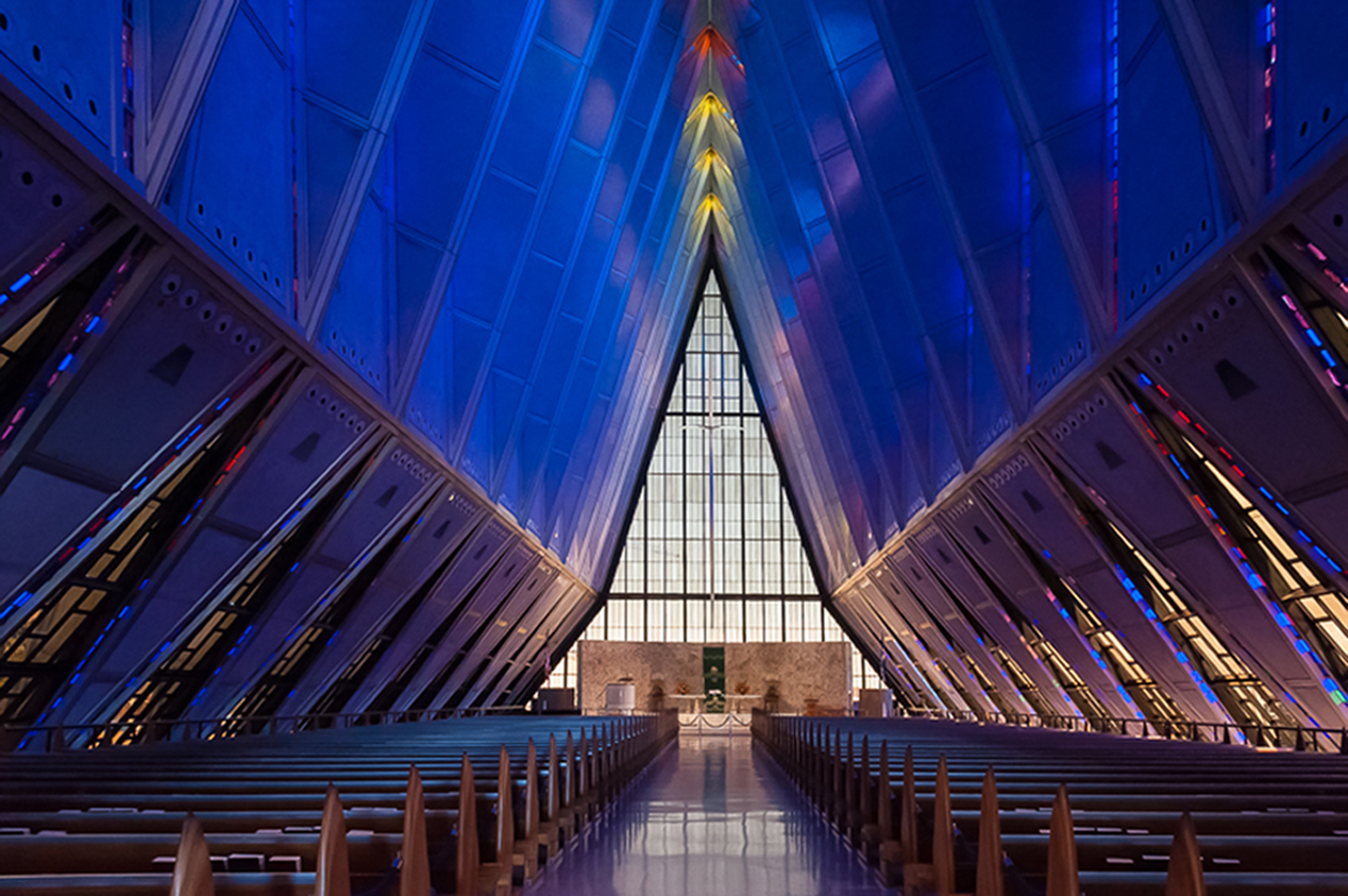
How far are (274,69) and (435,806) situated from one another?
702 centimetres

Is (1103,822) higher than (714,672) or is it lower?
lower

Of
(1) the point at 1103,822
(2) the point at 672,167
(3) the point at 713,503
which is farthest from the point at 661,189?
(3) the point at 713,503

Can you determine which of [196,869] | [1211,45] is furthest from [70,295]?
[1211,45]

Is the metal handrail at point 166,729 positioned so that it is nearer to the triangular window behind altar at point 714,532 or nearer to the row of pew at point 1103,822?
the row of pew at point 1103,822

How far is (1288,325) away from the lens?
7.33 metres

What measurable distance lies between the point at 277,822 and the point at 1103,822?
351cm

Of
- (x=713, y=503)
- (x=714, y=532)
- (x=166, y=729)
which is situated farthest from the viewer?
(x=713, y=503)

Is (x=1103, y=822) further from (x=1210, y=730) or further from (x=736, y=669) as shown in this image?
(x=736, y=669)

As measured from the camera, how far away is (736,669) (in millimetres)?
39719

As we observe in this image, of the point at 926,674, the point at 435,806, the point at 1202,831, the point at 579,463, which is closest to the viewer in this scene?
the point at 1202,831

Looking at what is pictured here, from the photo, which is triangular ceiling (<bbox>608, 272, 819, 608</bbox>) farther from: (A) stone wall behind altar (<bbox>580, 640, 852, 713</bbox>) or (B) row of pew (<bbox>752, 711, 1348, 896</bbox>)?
(B) row of pew (<bbox>752, 711, 1348, 896</bbox>)

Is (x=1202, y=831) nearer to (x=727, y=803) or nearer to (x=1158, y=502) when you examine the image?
(x=1158, y=502)

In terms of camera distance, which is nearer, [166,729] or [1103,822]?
[1103,822]

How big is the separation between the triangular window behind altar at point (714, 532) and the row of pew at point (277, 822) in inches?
1338
